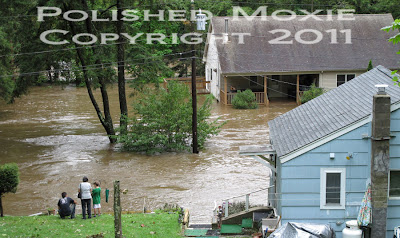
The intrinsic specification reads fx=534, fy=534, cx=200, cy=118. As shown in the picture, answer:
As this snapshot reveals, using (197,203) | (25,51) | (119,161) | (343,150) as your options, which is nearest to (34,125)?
(25,51)

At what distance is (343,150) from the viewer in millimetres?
→ 13141

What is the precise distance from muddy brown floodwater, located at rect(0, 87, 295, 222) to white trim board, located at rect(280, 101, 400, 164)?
19.0 ft

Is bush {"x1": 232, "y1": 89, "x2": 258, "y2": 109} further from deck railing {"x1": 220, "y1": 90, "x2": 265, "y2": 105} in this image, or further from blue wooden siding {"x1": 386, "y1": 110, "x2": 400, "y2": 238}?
blue wooden siding {"x1": 386, "y1": 110, "x2": 400, "y2": 238}

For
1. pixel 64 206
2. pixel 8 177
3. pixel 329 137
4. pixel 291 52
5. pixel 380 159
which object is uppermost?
pixel 291 52

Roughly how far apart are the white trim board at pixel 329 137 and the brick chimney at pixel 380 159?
0.33 metres

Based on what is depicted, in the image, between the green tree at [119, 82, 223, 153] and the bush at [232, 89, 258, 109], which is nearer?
the green tree at [119, 82, 223, 153]

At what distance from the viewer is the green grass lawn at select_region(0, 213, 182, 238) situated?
13.7 metres

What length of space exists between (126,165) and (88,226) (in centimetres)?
1206

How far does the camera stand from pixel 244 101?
135 ft

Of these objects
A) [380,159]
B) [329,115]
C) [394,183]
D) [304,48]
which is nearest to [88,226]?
[329,115]

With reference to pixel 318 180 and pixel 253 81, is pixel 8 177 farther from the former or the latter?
pixel 253 81

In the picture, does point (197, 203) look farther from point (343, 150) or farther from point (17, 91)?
point (17, 91)

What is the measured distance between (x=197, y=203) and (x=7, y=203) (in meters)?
7.53

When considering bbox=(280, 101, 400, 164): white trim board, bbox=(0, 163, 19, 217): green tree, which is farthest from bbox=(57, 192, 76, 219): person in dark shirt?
bbox=(280, 101, 400, 164): white trim board
